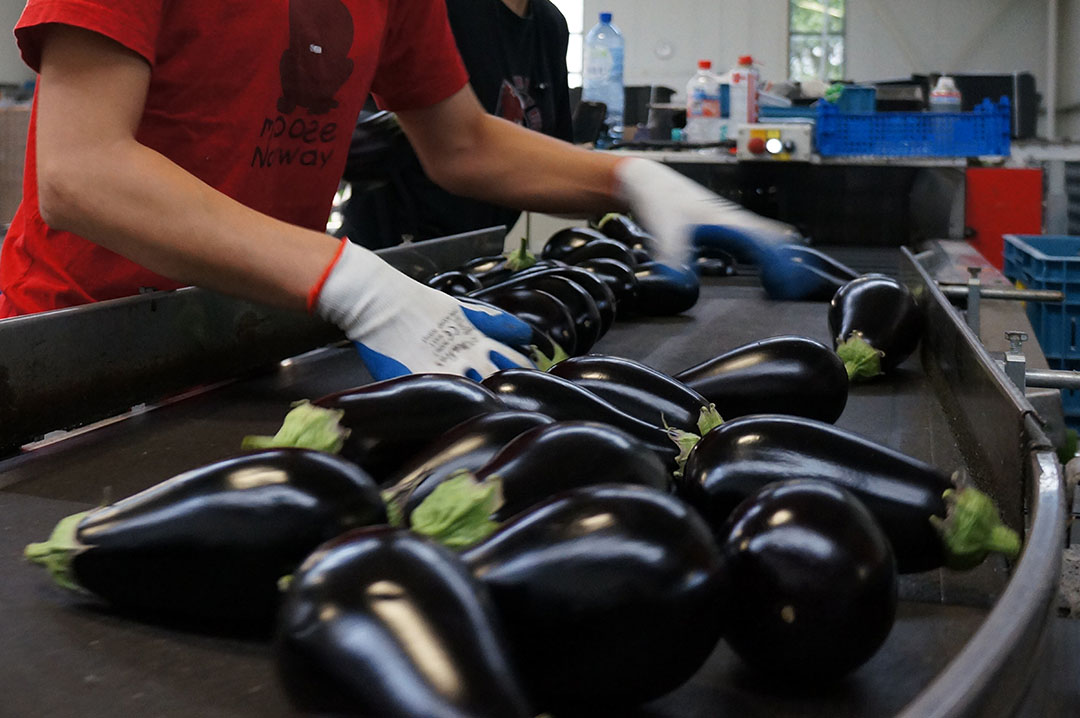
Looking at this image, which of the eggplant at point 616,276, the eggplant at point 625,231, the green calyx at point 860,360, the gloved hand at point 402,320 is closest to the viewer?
the gloved hand at point 402,320

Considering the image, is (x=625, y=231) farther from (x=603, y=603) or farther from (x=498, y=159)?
(x=603, y=603)

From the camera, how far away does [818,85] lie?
6.57m

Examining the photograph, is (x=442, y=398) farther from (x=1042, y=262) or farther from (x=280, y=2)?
(x=1042, y=262)

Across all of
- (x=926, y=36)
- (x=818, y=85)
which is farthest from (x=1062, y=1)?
(x=818, y=85)

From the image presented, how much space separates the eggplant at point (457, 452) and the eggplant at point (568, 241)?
4.43 feet

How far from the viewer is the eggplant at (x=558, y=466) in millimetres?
664

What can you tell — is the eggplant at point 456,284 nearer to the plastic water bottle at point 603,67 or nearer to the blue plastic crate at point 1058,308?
the blue plastic crate at point 1058,308

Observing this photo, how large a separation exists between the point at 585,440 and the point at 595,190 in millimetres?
1413

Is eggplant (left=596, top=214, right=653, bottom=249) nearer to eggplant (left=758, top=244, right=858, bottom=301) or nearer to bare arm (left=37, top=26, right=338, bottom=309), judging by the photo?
eggplant (left=758, top=244, right=858, bottom=301)

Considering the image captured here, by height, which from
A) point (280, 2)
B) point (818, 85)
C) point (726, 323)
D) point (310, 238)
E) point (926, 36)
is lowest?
point (726, 323)

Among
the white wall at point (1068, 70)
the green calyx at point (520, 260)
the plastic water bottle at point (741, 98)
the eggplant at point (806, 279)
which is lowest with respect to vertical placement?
the eggplant at point (806, 279)

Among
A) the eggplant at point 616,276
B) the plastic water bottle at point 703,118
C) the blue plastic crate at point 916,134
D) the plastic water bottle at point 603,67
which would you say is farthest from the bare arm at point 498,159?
the plastic water bottle at point 603,67

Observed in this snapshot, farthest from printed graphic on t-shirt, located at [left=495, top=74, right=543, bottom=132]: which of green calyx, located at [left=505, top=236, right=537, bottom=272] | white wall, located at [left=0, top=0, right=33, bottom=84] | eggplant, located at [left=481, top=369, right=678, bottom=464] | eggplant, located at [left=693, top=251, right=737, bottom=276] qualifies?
white wall, located at [left=0, top=0, right=33, bottom=84]

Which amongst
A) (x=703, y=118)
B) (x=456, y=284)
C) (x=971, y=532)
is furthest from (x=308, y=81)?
(x=703, y=118)
